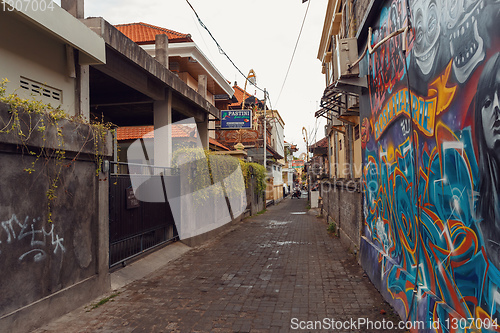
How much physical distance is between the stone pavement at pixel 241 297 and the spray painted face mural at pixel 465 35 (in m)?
3.26

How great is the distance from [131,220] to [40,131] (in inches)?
131

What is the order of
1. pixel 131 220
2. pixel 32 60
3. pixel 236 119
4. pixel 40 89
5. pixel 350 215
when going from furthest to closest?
1. pixel 236 119
2. pixel 350 215
3. pixel 131 220
4. pixel 40 89
5. pixel 32 60

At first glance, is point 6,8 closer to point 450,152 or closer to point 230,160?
point 450,152

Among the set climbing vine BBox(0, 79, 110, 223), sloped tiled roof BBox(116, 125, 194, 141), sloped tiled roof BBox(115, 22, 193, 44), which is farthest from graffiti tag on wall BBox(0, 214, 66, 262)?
sloped tiled roof BBox(115, 22, 193, 44)

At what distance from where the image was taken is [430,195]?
3670 millimetres

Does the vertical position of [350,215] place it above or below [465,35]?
below

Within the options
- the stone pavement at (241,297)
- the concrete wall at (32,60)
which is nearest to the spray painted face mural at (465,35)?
the stone pavement at (241,297)

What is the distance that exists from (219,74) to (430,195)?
50.1ft

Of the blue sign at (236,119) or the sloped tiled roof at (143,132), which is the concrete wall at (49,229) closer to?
the sloped tiled roof at (143,132)

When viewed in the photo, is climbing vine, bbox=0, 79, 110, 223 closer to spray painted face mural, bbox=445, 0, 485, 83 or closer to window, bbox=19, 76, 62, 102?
window, bbox=19, 76, 62, 102

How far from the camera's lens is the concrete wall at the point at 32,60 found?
562 centimetres

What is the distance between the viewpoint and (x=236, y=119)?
51.5 ft

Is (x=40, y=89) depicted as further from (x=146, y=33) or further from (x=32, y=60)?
(x=146, y=33)

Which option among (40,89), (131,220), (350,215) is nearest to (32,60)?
(40,89)
